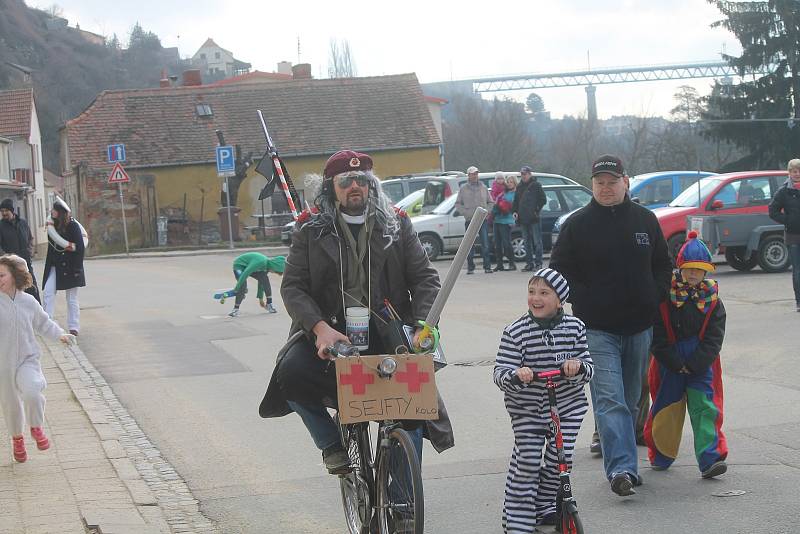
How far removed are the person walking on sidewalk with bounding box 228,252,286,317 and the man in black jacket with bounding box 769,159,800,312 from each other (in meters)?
6.70

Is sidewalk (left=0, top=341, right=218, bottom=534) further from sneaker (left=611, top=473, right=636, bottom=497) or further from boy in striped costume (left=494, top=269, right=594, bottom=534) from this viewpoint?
sneaker (left=611, top=473, right=636, bottom=497)

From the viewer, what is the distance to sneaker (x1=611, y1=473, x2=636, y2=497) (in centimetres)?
618

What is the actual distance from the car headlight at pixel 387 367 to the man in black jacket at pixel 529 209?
1816cm

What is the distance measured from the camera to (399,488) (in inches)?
191

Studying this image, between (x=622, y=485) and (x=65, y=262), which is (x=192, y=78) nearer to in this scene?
(x=65, y=262)

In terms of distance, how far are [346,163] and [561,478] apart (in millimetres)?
1705

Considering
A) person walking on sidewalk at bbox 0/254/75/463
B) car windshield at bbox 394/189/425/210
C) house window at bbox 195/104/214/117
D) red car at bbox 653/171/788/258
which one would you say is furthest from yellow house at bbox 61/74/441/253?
person walking on sidewalk at bbox 0/254/75/463

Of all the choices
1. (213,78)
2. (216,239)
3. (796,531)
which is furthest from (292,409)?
(213,78)

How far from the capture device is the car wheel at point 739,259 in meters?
21.0

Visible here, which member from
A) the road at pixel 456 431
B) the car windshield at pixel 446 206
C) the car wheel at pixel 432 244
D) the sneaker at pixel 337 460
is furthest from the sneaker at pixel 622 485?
the car windshield at pixel 446 206

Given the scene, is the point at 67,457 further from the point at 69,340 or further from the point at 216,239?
the point at 216,239

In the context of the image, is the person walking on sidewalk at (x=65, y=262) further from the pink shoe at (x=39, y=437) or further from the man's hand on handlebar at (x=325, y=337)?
the man's hand on handlebar at (x=325, y=337)

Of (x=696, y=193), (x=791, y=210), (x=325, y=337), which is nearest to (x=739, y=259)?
(x=696, y=193)

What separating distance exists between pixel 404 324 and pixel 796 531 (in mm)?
2121
